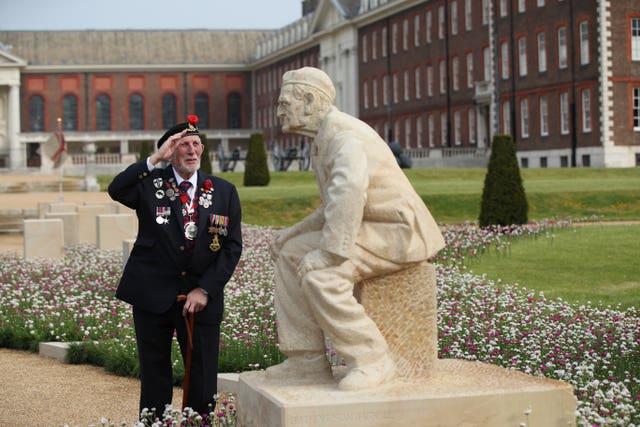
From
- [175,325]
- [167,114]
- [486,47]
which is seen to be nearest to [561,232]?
[175,325]

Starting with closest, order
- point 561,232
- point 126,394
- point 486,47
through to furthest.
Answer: point 126,394 < point 561,232 < point 486,47

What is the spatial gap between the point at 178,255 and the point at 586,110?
1506 inches

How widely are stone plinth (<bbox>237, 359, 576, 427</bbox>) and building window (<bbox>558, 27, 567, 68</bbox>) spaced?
130 ft

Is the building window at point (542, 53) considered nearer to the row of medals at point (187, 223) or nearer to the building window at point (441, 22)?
the building window at point (441, 22)

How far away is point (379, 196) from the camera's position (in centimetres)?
505

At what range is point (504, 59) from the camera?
4806 centimetres

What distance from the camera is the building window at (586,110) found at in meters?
42.0

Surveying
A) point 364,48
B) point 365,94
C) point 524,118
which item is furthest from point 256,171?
point 364,48

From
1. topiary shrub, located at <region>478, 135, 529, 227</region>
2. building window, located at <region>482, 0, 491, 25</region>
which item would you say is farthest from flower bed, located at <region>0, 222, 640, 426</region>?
building window, located at <region>482, 0, 491, 25</region>

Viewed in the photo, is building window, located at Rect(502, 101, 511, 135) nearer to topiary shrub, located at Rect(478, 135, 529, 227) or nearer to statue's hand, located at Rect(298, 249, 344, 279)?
topiary shrub, located at Rect(478, 135, 529, 227)

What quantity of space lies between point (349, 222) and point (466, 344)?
340cm

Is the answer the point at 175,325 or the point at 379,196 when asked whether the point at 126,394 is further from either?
the point at 379,196

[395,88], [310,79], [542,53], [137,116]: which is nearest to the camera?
[310,79]

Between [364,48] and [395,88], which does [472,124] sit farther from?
[364,48]
